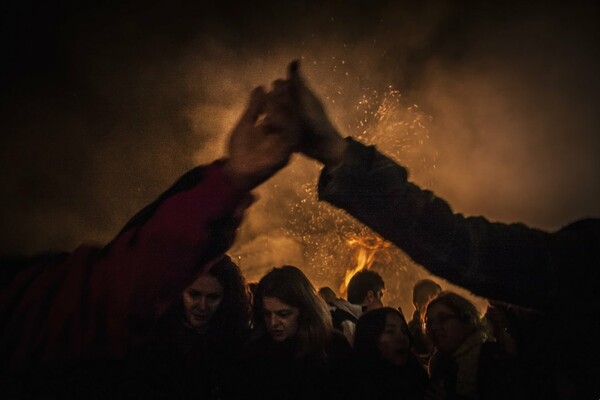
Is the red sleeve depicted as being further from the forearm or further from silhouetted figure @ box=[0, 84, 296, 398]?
the forearm

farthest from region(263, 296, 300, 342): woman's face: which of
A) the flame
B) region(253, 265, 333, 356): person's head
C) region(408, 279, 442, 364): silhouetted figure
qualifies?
region(408, 279, 442, 364): silhouetted figure

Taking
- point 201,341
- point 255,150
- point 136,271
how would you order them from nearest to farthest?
1. point 255,150
2. point 136,271
3. point 201,341

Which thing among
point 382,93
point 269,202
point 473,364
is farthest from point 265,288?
point 382,93

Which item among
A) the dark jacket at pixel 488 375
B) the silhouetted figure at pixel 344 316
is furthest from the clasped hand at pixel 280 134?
the dark jacket at pixel 488 375

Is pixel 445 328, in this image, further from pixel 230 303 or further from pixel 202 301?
pixel 202 301

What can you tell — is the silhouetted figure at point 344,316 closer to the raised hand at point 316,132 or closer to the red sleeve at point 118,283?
the red sleeve at point 118,283

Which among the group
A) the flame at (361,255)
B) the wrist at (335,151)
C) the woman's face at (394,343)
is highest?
the flame at (361,255)

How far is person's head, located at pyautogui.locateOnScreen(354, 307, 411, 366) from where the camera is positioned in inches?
102

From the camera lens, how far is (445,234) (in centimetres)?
101

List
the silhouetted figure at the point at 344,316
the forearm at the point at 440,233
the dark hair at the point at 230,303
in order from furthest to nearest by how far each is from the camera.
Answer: the silhouetted figure at the point at 344,316
the dark hair at the point at 230,303
the forearm at the point at 440,233

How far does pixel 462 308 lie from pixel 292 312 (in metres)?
1.02

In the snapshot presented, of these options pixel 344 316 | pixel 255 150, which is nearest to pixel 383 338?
pixel 344 316

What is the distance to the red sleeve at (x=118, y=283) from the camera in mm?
1478

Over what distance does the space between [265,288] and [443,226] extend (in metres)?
1.79
